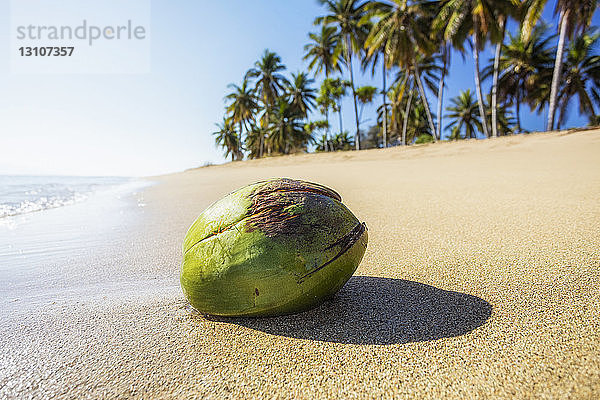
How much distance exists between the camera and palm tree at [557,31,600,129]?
2570 cm

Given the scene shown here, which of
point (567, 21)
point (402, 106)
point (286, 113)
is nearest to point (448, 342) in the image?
point (567, 21)

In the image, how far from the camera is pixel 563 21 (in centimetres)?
1509

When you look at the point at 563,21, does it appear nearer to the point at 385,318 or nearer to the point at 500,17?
the point at 500,17

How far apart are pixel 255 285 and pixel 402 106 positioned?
4141 centimetres

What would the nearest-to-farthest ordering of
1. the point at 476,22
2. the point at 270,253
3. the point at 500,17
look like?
the point at 270,253, the point at 476,22, the point at 500,17

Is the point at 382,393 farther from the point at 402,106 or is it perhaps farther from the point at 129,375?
the point at 402,106

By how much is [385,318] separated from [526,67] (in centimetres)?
3416

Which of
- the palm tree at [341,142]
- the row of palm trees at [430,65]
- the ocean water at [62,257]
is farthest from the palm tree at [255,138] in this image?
the ocean water at [62,257]

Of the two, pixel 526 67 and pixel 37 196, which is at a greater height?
pixel 526 67

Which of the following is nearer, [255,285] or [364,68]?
[255,285]

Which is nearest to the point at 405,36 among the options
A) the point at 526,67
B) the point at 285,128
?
the point at 526,67

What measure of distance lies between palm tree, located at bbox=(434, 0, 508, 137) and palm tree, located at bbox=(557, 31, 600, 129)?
41.7ft

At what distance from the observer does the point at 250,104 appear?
4103 centimetres

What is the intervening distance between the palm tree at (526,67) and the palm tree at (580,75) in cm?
152
